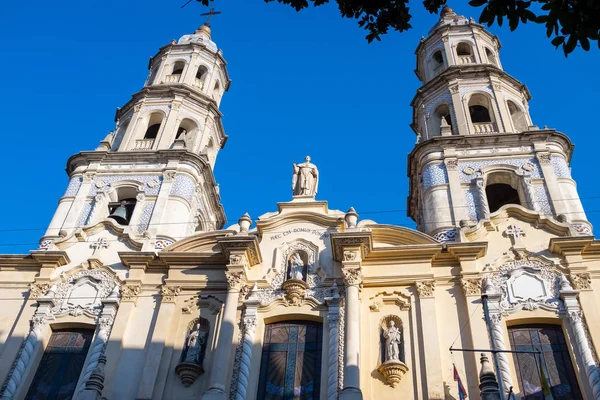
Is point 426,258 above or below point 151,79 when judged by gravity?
below

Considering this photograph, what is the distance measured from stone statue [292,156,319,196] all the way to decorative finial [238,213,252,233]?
7.13 ft

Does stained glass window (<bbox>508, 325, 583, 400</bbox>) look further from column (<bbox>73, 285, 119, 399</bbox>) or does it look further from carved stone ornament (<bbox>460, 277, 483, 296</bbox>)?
column (<bbox>73, 285, 119, 399</bbox>)

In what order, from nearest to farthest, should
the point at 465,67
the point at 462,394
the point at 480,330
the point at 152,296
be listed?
1. the point at 462,394
2. the point at 480,330
3. the point at 152,296
4. the point at 465,67

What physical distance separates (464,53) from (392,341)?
16191 millimetres

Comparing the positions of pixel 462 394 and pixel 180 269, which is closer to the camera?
pixel 462 394

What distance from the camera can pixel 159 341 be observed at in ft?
54.3

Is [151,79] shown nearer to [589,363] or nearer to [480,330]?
[480,330]

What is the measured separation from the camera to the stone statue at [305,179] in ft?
68.0

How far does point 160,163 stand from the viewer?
76.1 feet

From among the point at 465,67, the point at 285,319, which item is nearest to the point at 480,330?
the point at 285,319

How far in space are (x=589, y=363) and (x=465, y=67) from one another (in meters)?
14.0

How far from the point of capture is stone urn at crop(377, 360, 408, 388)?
49.6 ft

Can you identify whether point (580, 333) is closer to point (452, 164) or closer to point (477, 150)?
point (452, 164)

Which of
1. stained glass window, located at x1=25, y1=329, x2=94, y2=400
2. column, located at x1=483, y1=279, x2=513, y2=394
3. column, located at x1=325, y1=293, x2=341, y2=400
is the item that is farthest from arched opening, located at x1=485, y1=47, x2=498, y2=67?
stained glass window, located at x1=25, y1=329, x2=94, y2=400
